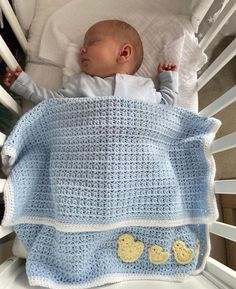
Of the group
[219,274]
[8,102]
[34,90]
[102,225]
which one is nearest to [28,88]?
[34,90]

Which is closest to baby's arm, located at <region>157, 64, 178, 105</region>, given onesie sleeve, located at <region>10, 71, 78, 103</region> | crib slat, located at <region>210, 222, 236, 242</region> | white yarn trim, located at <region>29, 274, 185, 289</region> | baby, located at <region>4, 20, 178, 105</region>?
baby, located at <region>4, 20, 178, 105</region>

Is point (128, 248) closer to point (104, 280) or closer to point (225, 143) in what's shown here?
point (104, 280)

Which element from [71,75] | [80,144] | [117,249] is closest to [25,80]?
[71,75]

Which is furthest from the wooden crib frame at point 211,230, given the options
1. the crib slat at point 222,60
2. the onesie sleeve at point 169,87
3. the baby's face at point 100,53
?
the baby's face at point 100,53

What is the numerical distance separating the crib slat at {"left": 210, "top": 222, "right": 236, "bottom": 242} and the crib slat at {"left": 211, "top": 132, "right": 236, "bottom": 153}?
0.19 meters

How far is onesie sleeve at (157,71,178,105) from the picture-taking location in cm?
117

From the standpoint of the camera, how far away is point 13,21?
1.12m

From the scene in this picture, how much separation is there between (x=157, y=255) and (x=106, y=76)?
0.52 m

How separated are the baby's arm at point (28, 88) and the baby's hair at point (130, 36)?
7.6 inches

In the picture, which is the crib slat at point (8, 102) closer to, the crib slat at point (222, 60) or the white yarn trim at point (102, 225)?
the white yarn trim at point (102, 225)

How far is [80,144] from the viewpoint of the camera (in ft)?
3.22

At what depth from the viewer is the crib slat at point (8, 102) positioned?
3.10 feet

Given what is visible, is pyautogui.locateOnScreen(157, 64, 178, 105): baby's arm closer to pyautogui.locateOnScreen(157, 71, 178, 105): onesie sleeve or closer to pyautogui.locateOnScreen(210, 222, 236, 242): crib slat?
pyautogui.locateOnScreen(157, 71, 178, 105): onesie sleeve

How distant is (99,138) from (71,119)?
0.31 ft
